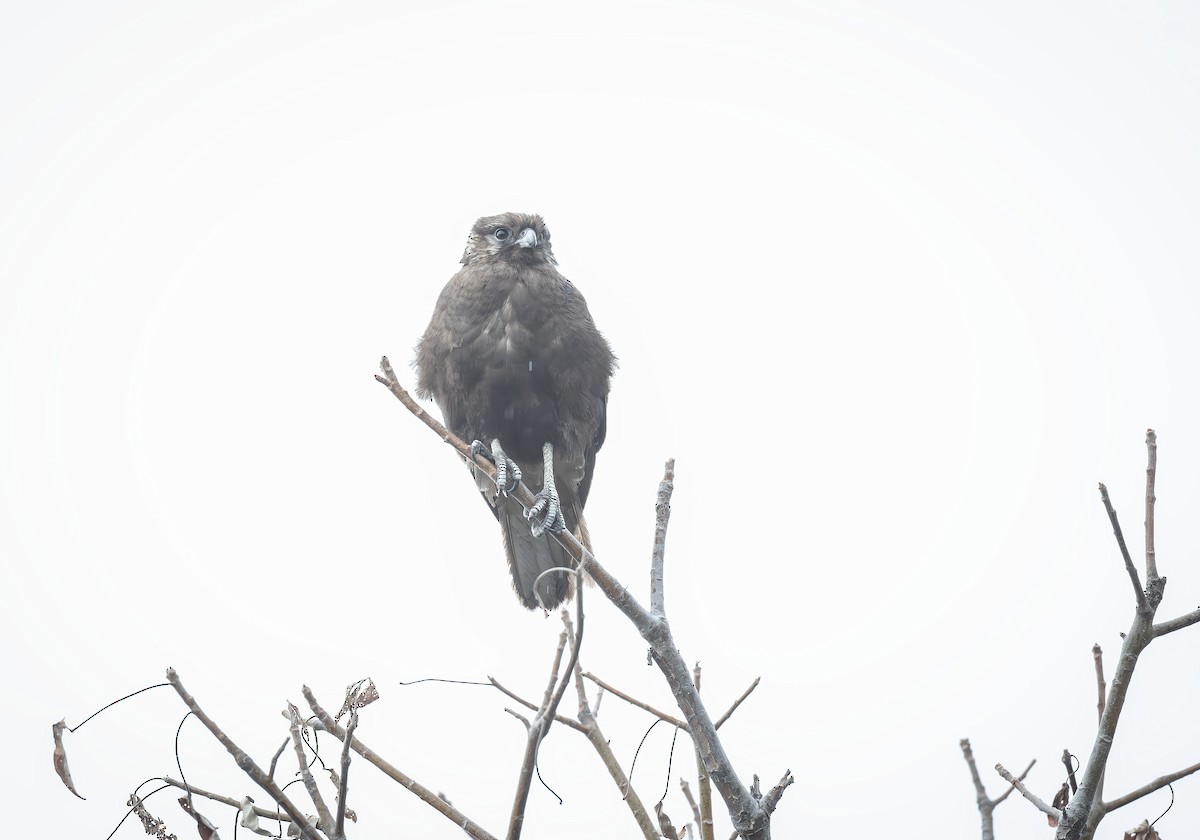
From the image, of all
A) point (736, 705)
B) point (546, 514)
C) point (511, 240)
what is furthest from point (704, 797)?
point (511, 240)

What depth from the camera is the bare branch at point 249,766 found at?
2086mm

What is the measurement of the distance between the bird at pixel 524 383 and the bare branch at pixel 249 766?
3421 millimetres

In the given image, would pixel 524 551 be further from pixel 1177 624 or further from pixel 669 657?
pixel 1177 624

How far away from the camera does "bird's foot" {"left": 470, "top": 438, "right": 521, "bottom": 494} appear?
5312 mm

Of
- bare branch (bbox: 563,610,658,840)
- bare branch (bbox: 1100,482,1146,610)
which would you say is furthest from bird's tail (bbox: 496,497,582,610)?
bare branch (bbox: 1100,482,1146,610)

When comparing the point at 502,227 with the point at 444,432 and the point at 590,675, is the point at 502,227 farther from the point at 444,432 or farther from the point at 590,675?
the point at 590,675

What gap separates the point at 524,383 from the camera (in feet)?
19.2

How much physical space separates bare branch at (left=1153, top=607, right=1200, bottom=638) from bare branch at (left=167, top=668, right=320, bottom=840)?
5.71ft

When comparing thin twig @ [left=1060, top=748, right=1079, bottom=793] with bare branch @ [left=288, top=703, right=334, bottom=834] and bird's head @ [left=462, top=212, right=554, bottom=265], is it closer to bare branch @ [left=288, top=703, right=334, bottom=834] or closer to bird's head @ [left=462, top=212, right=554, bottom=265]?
bare branch @ [left=288, top=703, right=334, bottom=834]

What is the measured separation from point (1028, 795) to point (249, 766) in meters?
1.58

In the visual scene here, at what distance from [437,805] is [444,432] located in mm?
1467

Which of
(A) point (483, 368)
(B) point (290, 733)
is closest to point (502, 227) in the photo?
(A) point (483, 368)

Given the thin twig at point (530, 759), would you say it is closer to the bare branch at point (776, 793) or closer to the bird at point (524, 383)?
the bare branch at point (776, 793)

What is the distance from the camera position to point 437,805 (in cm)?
243
